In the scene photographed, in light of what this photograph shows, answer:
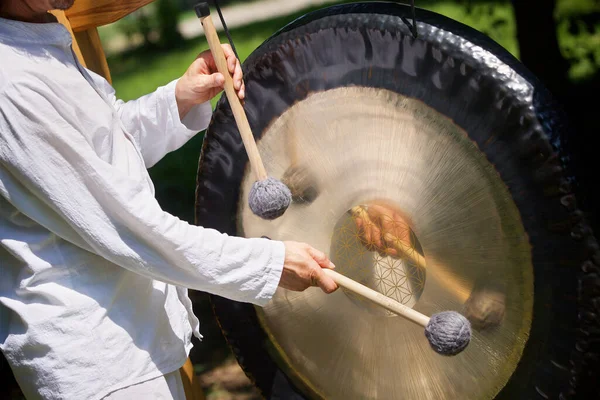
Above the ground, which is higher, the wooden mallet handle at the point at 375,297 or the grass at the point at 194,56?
the grass at the point at 194,56

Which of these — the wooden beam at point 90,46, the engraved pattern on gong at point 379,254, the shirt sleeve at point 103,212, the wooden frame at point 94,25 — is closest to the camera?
the shirt sleeve at point 103,212

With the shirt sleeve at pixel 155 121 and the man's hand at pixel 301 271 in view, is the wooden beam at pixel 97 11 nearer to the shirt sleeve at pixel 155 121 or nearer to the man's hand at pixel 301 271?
the shirt sleeve at pixel 155 121

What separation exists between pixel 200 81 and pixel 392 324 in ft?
2.07

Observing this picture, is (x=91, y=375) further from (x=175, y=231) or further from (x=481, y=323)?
(x=481, y=323)

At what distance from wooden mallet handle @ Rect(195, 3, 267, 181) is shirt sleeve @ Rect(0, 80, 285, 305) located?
0.69ft

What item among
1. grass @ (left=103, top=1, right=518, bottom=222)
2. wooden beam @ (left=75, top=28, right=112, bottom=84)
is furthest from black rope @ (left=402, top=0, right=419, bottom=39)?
grass @ (left=103, top=1, right=518, bottom=222)

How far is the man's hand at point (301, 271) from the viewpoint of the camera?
57.7 inches

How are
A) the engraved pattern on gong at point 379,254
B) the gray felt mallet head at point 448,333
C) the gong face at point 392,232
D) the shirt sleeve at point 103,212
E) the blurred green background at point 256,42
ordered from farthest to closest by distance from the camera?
the blurred green background at point 256,42, the engraved pattern on gong at point 379,254, the gong face at point 392,232, the gray felt mallet head at point 448,333, the shirt sleeve at point 103,212

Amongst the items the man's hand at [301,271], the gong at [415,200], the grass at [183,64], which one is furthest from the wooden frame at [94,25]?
the grass at [183,64]

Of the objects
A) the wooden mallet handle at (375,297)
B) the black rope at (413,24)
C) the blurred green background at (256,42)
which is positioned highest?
the blurred green background at (256,42)

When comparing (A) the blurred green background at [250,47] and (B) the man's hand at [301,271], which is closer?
(B) the man's hand at [301,271]

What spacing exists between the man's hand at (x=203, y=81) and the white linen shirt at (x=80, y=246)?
0.29 m

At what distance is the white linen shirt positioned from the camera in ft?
4.32

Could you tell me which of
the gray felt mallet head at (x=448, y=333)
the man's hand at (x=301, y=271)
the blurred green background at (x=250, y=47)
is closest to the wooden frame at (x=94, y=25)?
the man's hand at (x=301, y=271)
